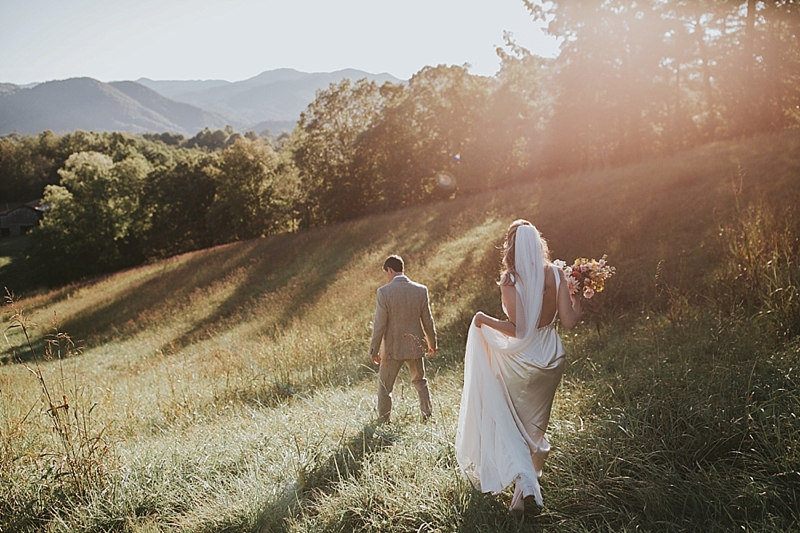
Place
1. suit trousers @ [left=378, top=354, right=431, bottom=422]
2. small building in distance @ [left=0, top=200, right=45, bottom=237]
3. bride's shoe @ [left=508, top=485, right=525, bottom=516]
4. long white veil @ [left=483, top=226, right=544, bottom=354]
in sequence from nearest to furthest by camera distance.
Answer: bride's shoe @ [left=508, top=485, right=525, bottom=516], long white veil @ [left=483, top=226, right=544, bottom=354], suit trousers @ [left=378, top=354, right=431, bottom=422], small building in distance @ [left=0, top=200, right=45, bottom=237]

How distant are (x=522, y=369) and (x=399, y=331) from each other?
2.18 metres

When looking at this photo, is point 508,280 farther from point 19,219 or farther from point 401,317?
point 19,219

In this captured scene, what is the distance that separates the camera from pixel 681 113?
2705 cm

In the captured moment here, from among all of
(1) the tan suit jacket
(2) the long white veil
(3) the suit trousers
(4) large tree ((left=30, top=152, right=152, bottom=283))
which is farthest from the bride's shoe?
(4) large tree ((left=30, top=152, right=152, bottom=283))

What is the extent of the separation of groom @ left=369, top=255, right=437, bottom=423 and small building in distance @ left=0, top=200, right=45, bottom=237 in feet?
252

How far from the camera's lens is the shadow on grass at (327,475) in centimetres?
390

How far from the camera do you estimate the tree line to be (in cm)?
2256

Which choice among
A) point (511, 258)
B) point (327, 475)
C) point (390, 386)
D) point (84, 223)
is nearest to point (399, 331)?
point (390, 386)

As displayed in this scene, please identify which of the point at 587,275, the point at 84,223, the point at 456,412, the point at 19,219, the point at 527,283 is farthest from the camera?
the point at 19,219

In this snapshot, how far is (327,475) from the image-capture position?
4.48 metres

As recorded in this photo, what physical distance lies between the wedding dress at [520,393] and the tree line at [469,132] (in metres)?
20.9

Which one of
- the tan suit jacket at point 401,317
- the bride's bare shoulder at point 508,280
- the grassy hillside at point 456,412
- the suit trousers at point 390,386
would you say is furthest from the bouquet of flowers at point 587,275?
the suit trousers at point 390,386

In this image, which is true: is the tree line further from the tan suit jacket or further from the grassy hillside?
the tan suit jacket

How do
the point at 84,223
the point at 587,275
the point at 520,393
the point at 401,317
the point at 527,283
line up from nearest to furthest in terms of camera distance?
the point at 527,283 → the point at 520,393 → the point at 587,275 → the point at 401,317 → the point at 84,223
